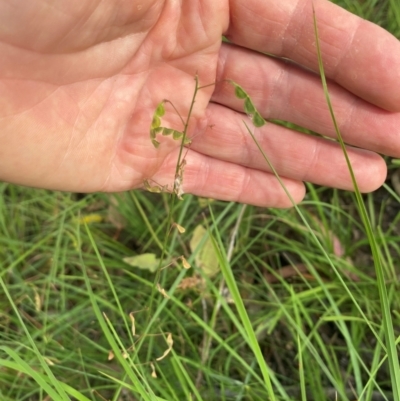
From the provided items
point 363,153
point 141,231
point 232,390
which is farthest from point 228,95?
point 232,390

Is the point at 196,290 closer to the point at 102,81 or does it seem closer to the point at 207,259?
the point at 207,259

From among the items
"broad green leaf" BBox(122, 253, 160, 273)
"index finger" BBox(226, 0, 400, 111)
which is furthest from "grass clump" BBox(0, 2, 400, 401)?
"index finger" BBox(226, 0, 400, 111)

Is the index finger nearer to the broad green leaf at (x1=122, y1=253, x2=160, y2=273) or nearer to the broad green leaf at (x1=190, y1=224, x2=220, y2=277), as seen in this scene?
the broad green leaf at (x1=190, y1=224, x2=220, y2=277)

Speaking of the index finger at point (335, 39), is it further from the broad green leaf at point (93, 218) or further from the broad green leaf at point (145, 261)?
the broad green leaf at point (93, 218)

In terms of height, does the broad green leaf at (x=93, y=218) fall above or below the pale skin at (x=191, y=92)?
below

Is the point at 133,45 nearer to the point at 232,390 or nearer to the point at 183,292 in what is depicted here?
the point at 183,292

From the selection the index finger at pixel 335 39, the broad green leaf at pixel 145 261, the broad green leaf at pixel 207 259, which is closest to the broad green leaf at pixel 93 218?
the broad green leaf at pixel 145 261

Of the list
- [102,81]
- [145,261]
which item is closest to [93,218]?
[145,261]

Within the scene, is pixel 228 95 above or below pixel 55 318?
above
